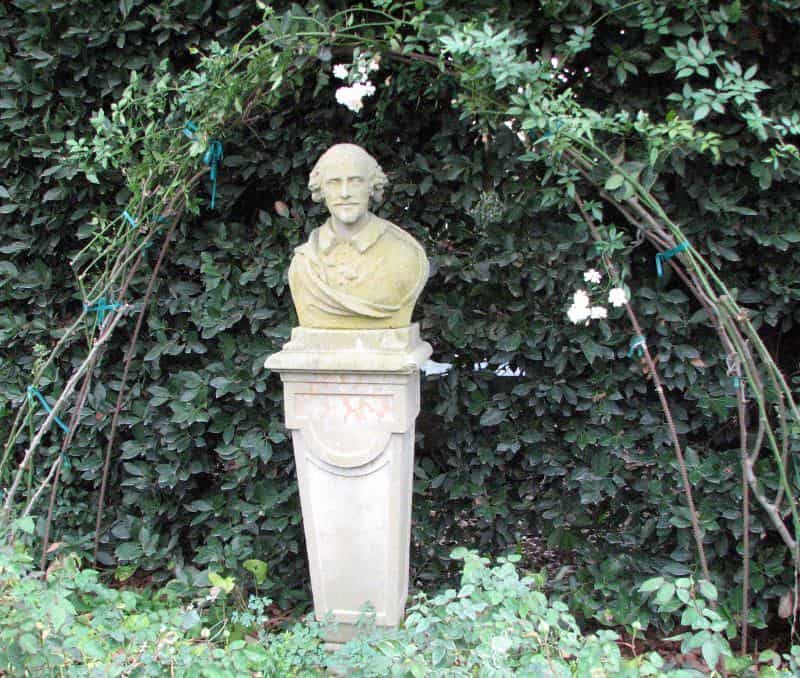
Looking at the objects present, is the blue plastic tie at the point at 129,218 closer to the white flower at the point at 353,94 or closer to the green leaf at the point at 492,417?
the white flower at the point at 353,94

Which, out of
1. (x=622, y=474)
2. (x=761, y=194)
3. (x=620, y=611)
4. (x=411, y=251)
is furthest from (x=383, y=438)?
(x=761, y=194)

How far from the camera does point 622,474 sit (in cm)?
295

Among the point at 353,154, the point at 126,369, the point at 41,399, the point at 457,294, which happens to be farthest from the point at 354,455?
the point at 41,399

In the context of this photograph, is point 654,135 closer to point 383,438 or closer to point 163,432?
point 383,438

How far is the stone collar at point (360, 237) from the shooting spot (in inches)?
102

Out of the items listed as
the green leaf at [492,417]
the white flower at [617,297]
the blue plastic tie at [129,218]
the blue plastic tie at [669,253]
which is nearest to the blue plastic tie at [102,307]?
the blue plastic tie at [129,218]

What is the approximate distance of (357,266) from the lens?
2572 millimetres

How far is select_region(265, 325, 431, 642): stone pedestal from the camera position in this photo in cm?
254

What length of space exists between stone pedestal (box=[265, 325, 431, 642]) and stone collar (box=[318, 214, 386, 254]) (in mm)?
303

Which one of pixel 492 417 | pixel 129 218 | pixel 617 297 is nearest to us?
pixel 617 297

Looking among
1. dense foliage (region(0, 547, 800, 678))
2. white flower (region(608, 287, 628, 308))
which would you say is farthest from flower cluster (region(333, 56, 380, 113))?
dense foliage (region(0, 547, 800, 678))

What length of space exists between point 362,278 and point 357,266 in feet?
0.17

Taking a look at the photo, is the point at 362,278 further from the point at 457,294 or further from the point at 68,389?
the point at 68,389

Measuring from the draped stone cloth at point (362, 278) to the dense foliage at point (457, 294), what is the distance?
0.48 meters
